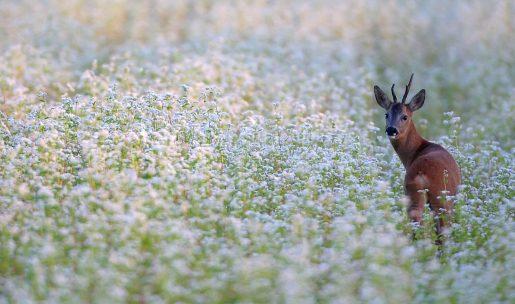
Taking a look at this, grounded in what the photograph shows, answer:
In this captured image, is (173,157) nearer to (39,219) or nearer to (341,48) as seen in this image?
(39,219)

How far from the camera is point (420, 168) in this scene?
7.95 m

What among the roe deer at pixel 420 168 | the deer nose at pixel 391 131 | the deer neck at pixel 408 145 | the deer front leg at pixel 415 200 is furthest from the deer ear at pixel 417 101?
the deer front leg at pixel 415 200

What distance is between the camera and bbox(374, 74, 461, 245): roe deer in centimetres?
761

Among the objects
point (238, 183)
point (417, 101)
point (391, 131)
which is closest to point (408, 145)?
point (391, 131)

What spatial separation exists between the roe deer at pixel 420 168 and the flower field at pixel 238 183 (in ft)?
0.58

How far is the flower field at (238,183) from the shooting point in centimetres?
561

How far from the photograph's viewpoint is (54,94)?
11805 millimetres

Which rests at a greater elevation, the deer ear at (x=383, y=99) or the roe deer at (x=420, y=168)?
the deer ear at (x=383, y=99)

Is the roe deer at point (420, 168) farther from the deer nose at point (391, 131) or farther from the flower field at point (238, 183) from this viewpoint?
the flower field at point (238, 183)

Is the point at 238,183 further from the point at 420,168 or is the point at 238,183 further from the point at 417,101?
the point at 417,101

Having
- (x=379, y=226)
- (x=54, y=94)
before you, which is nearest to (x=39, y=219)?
(x=379, y=226)

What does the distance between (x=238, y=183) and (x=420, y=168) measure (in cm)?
191

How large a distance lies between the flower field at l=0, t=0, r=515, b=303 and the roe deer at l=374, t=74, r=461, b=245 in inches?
7.0

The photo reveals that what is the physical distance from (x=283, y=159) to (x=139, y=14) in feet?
32.9
